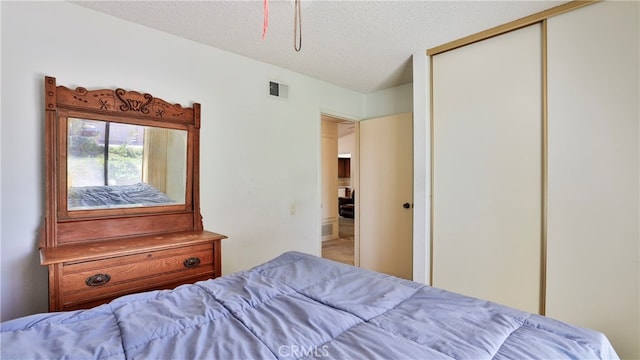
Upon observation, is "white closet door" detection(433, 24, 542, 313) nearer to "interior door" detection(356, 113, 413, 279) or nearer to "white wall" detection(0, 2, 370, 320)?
"interior door" detection(356, 113, 413, 279)

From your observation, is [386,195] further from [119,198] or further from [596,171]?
[119,198]

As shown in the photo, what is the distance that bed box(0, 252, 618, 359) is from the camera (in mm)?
839

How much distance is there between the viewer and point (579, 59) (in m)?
1.93

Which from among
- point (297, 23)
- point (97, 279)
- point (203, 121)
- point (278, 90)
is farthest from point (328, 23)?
point (97, 279)

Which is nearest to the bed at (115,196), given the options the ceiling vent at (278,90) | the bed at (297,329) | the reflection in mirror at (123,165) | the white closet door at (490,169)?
the reflection in mirror at (123,165)

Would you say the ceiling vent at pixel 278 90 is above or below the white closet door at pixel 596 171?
above

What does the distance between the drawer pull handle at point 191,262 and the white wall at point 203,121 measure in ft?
1.64

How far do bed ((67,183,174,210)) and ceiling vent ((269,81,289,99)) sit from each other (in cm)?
142

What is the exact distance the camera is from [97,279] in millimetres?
1674

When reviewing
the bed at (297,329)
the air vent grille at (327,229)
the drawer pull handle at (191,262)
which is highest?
the bed at (297,329)

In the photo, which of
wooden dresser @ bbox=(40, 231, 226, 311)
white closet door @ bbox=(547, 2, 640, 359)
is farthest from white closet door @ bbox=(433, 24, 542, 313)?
wooden dresser @ bbox=(40, 231, 226, 311)

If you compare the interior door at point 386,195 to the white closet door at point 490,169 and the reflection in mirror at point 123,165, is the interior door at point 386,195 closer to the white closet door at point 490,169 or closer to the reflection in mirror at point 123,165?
the white closet door at point 490,169

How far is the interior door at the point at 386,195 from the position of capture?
342cm

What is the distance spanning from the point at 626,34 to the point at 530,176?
3.17 ft
